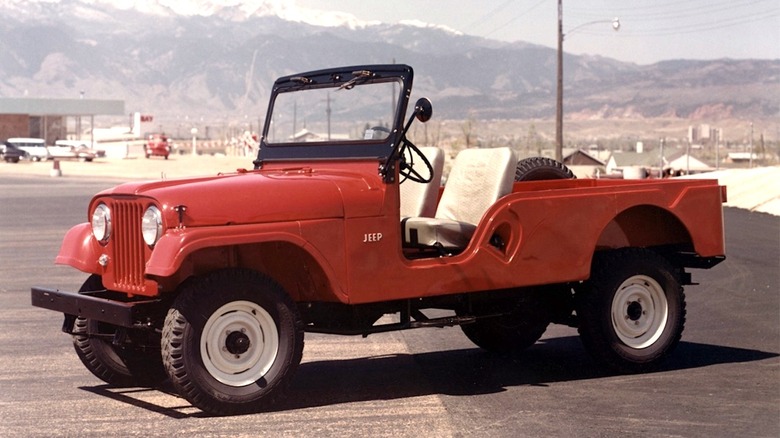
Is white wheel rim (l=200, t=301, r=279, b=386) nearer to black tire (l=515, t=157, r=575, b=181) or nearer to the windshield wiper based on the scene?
the windshield wiper

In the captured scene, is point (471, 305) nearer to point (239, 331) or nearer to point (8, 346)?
point (239, 331)

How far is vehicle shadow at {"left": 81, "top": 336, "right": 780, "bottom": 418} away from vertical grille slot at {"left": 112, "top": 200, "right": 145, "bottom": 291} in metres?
0.81

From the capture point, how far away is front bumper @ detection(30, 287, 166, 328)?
24.8 feet

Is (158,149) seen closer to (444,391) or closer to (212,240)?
(444,391)

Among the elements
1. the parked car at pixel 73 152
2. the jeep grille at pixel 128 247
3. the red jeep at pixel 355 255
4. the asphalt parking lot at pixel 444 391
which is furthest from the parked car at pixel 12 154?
the jeep grille at pixel 128 247

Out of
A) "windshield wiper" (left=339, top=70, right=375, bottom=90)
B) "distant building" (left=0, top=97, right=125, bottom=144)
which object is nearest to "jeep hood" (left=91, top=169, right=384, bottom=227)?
"windshield wiper" (left=339, top=70, right=375, bottom=90)

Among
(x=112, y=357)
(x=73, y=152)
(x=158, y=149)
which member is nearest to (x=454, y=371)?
(x=112, y=357)

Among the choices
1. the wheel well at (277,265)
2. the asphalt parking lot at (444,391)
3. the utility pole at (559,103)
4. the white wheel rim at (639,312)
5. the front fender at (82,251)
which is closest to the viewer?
the asphalt parking lot at (444,391)

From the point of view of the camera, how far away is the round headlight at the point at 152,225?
25.1ft

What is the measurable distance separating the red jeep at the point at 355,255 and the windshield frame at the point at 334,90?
1cm

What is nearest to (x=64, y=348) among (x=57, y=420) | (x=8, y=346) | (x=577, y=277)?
(x=8, y=346)

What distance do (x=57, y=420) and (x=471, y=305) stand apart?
3015 millimetres

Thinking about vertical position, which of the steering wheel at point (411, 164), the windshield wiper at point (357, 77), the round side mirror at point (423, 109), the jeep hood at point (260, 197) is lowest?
the jeep hood at point (260, 197)

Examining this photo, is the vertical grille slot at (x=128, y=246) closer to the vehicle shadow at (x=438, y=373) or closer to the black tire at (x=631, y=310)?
the vehicle shadow at (x=438, y=373)
